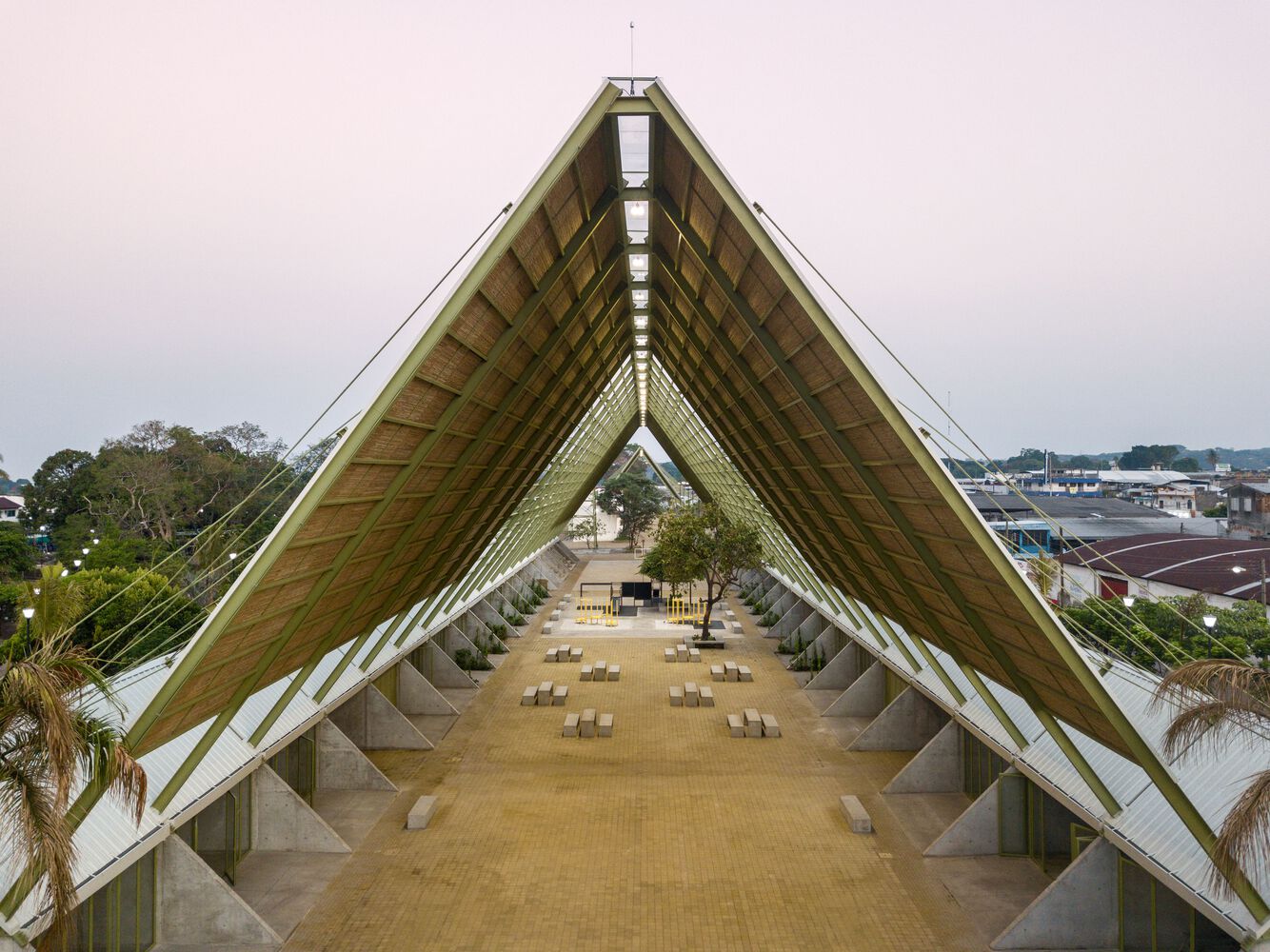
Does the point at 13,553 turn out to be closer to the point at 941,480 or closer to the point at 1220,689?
the point at 941,480

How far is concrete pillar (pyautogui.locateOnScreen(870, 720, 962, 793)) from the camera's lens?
2030cm

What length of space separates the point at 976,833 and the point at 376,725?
53.5ft

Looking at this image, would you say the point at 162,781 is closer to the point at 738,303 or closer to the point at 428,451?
the point at 428,451

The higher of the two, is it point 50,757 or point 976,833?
point 50,757

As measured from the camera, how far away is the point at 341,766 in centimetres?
2056

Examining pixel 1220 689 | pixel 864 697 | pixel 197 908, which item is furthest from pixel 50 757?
pixel 864 697

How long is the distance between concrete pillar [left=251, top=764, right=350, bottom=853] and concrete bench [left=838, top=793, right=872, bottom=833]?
10978mm

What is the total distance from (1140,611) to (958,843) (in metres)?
16.8

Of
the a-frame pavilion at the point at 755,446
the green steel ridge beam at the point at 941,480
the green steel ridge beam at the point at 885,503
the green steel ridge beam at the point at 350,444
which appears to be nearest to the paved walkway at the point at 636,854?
the a-frame pavilion at the point at 755,446

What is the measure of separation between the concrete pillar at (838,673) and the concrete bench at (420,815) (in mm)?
16591

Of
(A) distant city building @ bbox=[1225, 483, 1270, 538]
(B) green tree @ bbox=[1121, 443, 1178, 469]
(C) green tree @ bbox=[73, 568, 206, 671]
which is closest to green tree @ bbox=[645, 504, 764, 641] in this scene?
(C) green tree @ bbox=[73, 568, 206, 671]

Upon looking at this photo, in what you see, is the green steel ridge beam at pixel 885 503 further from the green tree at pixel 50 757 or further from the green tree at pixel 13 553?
the green tree at pixel 13 553

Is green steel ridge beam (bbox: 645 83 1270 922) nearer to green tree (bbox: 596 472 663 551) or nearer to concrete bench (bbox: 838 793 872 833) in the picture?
concrete bench (bbox: 838 793 872 833)

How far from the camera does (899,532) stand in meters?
13.8
